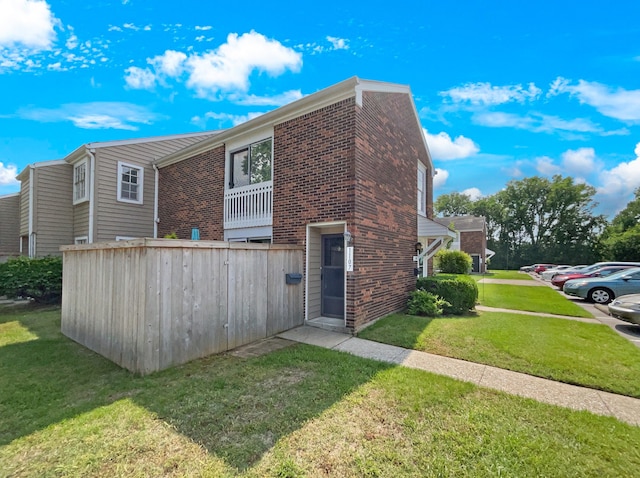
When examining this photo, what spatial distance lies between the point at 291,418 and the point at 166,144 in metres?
13.4

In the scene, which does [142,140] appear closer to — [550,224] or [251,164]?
[251,164]

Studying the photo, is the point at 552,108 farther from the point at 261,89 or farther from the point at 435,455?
the point at 435,455

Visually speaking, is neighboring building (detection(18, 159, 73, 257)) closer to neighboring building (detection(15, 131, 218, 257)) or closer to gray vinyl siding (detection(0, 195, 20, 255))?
neighboring building (detection(15, 131, 218, 257))

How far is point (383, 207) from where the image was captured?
831 cm

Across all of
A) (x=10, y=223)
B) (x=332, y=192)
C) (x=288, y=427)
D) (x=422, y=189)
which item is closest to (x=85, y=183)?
(x=10, y=223)

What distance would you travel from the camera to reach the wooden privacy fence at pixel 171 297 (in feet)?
15.3

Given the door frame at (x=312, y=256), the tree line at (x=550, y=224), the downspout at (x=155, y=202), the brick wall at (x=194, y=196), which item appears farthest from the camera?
the tree line at (x=550, y=224)

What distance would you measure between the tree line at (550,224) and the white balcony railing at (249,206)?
46.9 m

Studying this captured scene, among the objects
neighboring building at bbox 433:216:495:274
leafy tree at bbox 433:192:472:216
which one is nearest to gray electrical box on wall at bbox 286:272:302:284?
neighboring building at bbox 433:216:495:274

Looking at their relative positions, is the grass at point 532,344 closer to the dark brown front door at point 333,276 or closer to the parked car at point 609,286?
the dark brown front door at point 333,276

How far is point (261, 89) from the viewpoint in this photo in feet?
38.4

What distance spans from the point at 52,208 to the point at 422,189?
1558cm

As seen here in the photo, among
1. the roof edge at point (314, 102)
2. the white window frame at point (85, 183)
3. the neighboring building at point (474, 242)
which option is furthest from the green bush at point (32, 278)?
the neighboring building at point (474, 242)

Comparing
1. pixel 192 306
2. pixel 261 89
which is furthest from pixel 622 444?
pixel 261 89
